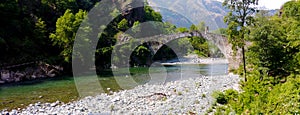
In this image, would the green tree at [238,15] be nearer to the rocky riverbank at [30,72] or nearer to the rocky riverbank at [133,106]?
the rocky riverbank at [133,106]

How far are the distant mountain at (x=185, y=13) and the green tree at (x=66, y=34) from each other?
9.74 m

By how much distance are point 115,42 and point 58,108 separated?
1053 inches

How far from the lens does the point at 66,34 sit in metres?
30.2

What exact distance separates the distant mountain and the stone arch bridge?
232 cm

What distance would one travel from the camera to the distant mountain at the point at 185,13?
112 ft

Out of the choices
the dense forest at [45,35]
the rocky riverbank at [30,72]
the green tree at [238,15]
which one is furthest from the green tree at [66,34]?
the green tree at [238,15]

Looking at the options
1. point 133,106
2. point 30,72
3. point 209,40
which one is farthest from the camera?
point 209,40

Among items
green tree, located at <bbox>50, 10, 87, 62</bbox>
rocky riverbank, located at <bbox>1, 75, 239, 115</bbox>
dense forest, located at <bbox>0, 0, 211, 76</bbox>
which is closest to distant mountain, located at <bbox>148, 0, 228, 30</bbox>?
rocky riverbank, located at <bbox>1, 75, 239, 115</bbox>

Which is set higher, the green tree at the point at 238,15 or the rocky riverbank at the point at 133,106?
the green tree at the point at 238,15

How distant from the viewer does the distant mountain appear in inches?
1350

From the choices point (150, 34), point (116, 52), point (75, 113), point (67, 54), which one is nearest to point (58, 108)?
point (75, 113)

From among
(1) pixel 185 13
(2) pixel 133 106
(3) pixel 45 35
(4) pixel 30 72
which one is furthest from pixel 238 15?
(1) pixel 185 13

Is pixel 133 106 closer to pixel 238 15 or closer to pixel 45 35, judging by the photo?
pixel 238 15

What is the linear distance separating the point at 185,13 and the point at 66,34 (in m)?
80.5
